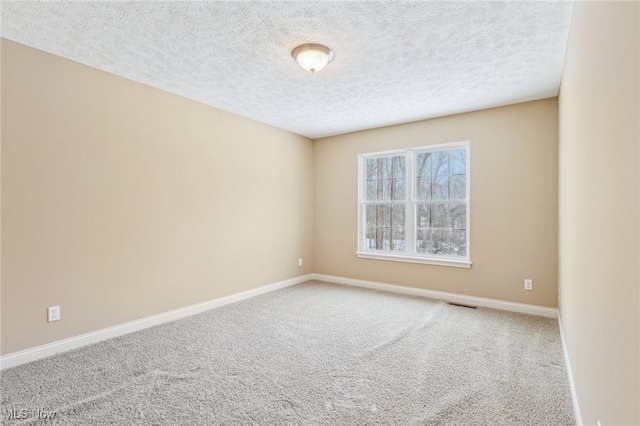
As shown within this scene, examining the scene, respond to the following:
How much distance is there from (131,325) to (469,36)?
3.89 m

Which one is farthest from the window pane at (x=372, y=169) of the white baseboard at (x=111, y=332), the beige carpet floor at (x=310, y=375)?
the white baseboard at (x=111, y=332)

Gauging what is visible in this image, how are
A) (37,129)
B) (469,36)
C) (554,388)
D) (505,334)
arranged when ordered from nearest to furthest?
(554,388) < (469,36) < (37,129) < (505,334)

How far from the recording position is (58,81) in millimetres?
2682

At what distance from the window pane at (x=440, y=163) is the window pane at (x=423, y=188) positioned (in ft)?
0.47

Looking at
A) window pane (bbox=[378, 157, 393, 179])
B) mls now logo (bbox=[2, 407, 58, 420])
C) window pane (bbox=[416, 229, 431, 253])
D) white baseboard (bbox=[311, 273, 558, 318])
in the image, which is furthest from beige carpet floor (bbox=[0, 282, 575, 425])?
window pane (bbox=[378, 157, 393, 179])

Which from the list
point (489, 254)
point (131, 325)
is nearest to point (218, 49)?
point (131, 325)

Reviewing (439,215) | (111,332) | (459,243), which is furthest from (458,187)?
(111,332)

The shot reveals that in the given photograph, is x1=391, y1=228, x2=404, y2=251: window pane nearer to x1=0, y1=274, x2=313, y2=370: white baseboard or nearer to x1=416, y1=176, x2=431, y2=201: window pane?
x1=416, y1=176, x2=431, y2=201: window pane

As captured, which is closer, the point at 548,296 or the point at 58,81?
the point at 58,81

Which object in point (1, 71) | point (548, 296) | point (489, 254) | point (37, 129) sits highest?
point (1, 71)

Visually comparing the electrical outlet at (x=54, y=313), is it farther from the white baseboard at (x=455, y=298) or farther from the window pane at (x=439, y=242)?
the window pane at (x=439, y=242)

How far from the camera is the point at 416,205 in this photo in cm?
462

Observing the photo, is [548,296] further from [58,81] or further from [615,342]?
[58,81]

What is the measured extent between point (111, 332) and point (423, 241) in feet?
12.6
